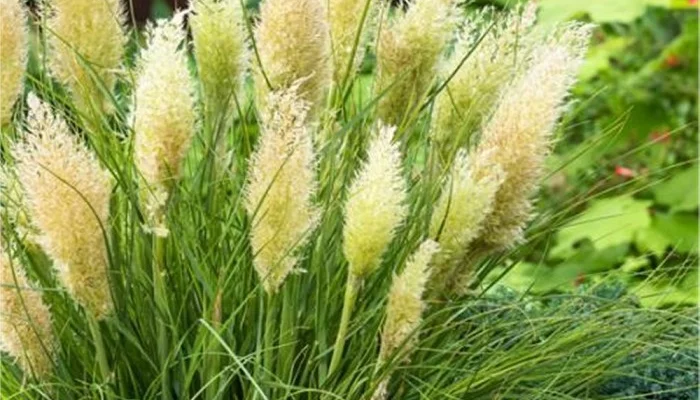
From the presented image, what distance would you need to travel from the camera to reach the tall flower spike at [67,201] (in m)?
1.78

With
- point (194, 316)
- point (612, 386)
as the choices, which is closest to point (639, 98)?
point (612, 386)

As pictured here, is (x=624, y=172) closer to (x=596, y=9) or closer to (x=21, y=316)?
(x=596, y=9)

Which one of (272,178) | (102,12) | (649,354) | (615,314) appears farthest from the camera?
(649,354)

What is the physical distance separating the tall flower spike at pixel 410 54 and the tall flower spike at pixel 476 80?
3cm

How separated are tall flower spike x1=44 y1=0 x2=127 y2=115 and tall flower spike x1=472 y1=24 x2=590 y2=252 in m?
0.48

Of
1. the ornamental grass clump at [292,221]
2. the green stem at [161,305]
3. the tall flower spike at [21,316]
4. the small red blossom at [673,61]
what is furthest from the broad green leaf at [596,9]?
Answer: the tall flower spike at [21,316]

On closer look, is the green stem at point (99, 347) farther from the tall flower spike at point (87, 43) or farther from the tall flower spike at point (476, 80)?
the tall flower spike at point (476, 80)

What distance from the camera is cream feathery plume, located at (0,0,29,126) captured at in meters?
1.98

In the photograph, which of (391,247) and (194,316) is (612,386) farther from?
(194,316)

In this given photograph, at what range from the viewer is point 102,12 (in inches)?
78.6

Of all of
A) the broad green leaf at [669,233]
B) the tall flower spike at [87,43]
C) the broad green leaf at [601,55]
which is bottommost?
the broad green leaf at [669,233]

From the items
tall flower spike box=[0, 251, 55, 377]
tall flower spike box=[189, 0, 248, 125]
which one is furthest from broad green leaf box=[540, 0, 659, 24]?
tall flower spike box=[0, 251, 55, 377]

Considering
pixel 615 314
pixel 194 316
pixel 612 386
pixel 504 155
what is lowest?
pixel 612 386

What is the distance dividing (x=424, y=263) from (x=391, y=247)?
322 mm
